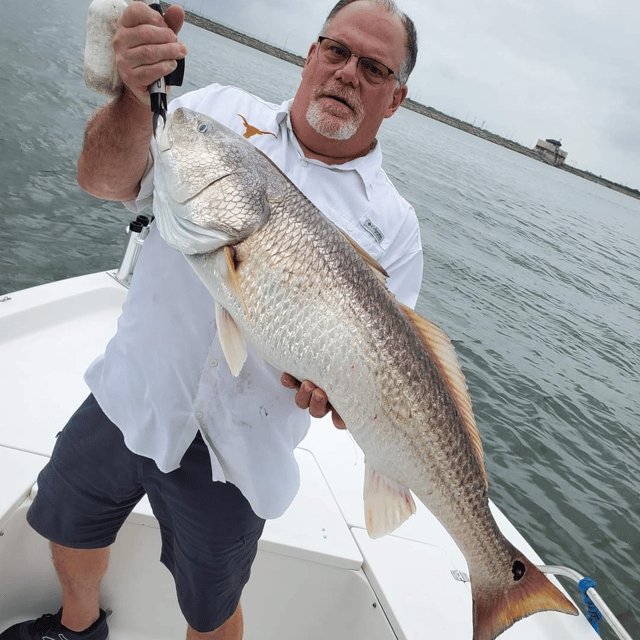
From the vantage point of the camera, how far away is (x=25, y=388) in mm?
3334

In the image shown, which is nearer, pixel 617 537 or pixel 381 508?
pixel 381 508

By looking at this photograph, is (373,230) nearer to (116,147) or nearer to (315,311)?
(315,311)

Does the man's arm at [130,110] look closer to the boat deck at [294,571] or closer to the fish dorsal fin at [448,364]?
the fish dorsal fin at [448,364]

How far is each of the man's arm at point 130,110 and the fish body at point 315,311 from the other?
11cm

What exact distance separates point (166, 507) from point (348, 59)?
216cm

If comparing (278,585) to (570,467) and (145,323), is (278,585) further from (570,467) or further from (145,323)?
(570,467)

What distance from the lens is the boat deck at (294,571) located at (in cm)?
263

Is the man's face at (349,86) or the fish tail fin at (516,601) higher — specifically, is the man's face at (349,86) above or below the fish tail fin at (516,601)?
above

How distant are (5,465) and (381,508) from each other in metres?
1.86

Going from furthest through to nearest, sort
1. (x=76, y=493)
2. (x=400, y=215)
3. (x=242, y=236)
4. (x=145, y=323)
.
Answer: (x=400, y=215) < (x=76, y=493) < (x=145, y=323) < (x=242, y=236)

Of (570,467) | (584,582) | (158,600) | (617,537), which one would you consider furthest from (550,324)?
(158,600)

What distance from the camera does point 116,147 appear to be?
1881 millimetres

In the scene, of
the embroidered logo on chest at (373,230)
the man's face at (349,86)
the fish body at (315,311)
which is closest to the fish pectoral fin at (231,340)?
the fish body at (315,311)

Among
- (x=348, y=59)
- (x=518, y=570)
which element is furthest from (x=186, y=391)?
(x=348, y=59)
